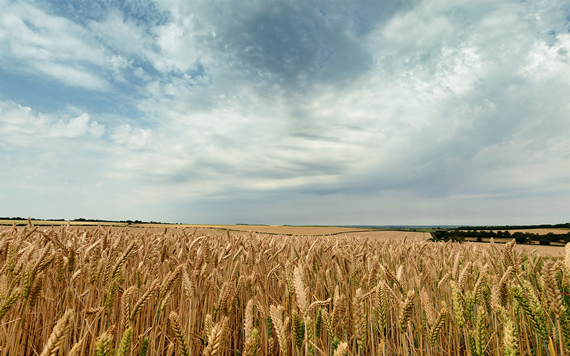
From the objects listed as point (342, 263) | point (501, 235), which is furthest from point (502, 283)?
point (501, 235)

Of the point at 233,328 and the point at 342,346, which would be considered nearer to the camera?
the point at 342,346

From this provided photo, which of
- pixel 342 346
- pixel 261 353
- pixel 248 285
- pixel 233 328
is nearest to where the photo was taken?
pixel 342 346

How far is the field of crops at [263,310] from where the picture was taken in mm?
1391

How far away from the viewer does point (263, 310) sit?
2211 millimetres

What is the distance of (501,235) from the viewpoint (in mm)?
14680

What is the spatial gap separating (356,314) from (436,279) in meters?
2.17

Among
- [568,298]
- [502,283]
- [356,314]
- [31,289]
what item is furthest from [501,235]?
[31,289]

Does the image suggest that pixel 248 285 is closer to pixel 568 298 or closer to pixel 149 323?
pixel 149 323

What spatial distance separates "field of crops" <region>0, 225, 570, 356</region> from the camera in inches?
54.7

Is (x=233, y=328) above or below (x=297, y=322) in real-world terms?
below

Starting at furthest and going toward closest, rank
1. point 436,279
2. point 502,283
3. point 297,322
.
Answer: point 436,279
point 502,283
point 297,322

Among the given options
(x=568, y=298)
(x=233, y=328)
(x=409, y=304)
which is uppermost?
(x=409, y=304)

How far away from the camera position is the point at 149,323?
2.80 m

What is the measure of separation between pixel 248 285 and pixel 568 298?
12.5 ft
